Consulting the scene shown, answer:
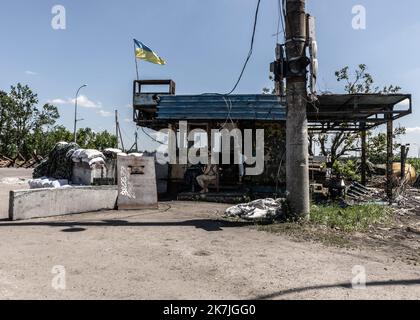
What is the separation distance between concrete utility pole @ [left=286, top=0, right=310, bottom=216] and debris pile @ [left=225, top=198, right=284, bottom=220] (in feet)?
2.01

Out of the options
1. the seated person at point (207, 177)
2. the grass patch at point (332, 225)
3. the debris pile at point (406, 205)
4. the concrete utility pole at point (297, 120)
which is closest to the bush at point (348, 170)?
the debris pile at point (406, 205)

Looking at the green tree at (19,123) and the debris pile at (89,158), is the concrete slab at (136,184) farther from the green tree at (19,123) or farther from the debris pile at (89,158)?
the green tree at (19,123)

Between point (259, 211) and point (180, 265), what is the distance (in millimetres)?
4483

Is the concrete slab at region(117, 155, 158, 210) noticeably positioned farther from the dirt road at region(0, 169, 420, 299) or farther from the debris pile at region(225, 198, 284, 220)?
the debris pile at region(225, 198, 284, 220)

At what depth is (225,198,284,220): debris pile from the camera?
30.4 ft

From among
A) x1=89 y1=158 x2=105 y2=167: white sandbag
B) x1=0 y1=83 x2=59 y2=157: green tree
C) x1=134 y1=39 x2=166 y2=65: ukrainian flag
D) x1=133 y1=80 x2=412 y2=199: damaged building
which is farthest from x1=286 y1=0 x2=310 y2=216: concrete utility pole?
x1=0 y1=83 x2=59 y2=157: green tree

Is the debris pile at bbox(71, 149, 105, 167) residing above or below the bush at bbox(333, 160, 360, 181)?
above

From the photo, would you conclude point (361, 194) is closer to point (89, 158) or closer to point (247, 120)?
point (247, 120)

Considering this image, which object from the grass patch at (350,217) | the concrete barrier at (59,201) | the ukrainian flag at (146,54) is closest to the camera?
the grass patch at (350,217)

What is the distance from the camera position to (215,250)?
253 inches

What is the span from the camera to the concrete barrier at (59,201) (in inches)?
356

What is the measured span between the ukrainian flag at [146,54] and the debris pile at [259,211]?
10609 mm

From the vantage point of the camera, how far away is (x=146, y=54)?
699 inches

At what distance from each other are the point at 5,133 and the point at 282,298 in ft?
179
